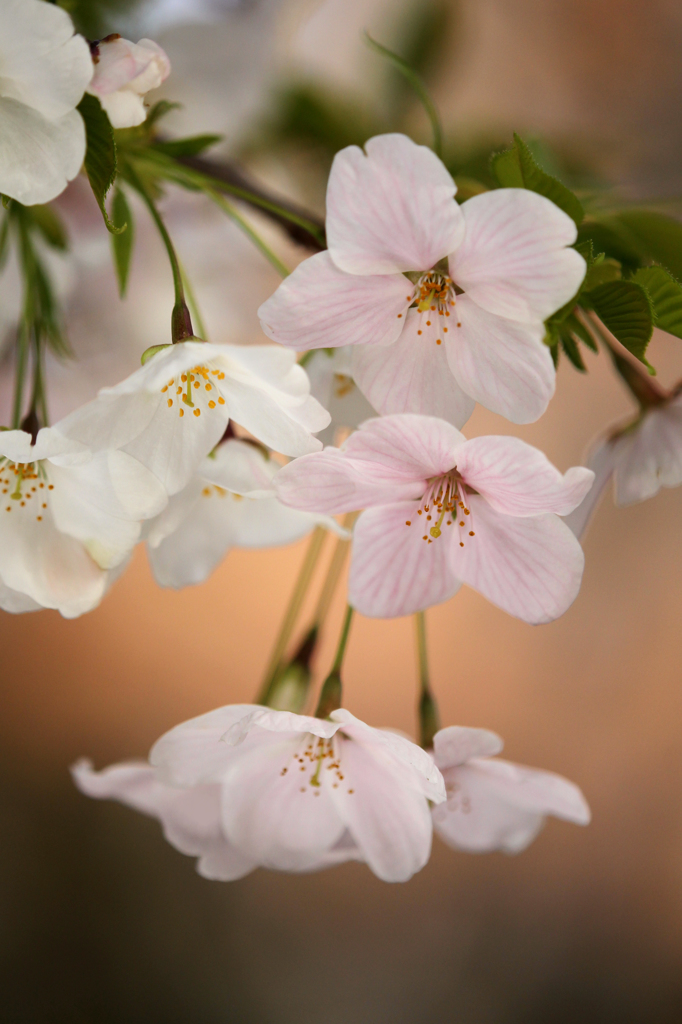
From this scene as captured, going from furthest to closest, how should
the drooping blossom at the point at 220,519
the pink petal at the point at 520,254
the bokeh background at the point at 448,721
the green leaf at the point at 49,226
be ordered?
1. the bokeh background at the point at 448,721
2. the green leaf at the point at 49,226
3. the drooping blossom at the point at 220,519
4. the pink petal at the point at 520,254

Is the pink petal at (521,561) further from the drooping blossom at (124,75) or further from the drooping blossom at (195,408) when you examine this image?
the drooping blossom at (124,75)

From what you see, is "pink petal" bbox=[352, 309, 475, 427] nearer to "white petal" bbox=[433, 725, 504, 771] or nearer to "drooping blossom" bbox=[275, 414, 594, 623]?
"drooping blossom" bbox=[275, 414, 594, 623]

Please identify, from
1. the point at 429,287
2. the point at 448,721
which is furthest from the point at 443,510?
the point at 448,721

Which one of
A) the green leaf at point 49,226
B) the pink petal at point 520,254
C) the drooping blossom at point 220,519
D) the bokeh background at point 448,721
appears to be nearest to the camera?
the pink petal at point 520,254

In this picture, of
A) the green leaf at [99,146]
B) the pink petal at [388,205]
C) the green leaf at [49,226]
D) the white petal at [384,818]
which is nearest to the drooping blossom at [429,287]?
the pink petal at [388,205]

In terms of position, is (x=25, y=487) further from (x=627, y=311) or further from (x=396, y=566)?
(x=627, y=311)

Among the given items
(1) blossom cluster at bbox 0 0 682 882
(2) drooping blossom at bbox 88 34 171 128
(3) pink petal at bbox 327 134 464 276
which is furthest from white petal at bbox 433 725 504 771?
(2) drooping blossom at bbox 88 34 171 128

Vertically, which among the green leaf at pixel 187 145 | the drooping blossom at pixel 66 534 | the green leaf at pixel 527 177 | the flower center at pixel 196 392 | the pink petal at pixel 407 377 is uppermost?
the green leaf at pixel 187 145
